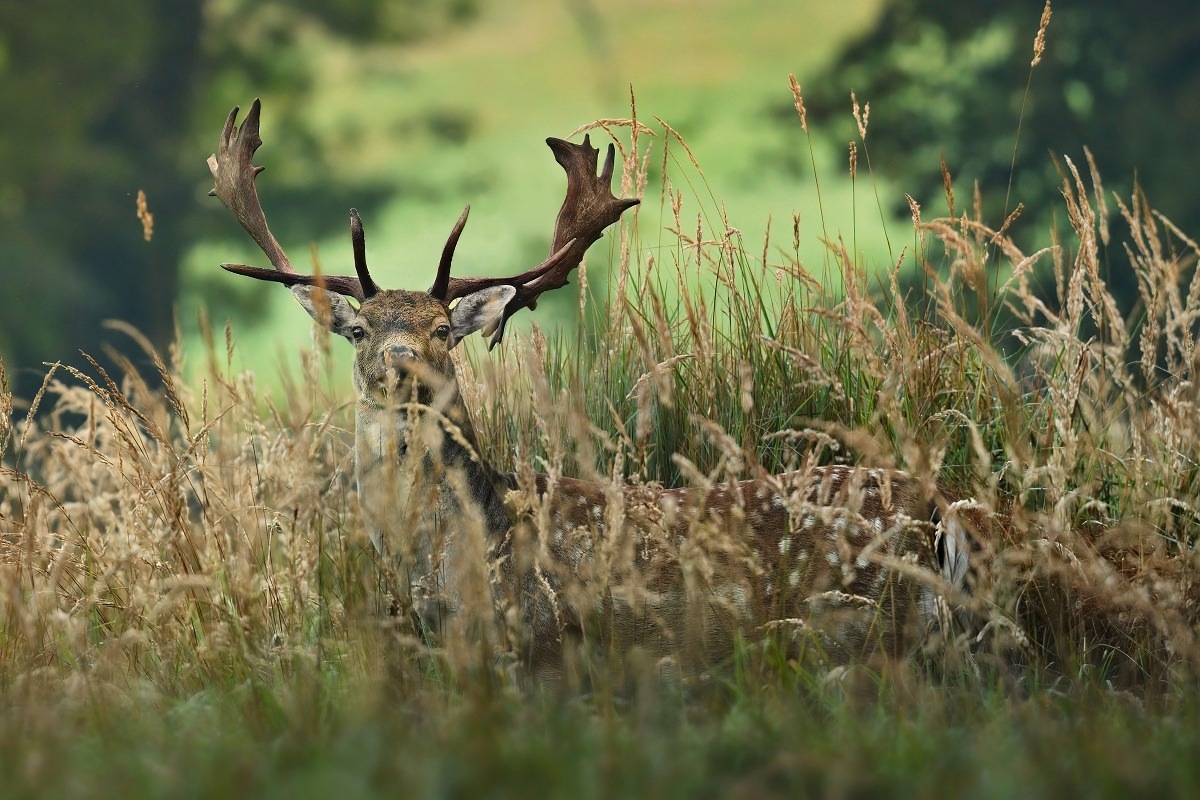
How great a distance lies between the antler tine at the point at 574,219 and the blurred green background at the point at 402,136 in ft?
40.6

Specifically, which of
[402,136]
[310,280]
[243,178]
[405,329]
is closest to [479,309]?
[405,329]

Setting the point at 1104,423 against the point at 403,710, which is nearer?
the point at 403,710

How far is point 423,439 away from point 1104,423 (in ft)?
7.75

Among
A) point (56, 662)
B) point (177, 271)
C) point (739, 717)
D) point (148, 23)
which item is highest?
point (148, 23)

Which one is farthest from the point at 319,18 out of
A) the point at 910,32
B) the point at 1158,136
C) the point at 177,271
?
Answer: the point at 1158,136

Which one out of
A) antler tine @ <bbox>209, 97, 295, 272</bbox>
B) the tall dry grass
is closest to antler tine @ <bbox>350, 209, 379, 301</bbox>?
the tall dry grass

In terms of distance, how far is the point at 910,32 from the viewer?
743 inches

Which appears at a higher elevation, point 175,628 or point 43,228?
point 43,228

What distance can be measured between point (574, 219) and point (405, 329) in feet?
3.07

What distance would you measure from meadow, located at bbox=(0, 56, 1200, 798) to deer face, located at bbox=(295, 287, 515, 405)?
0.23 metres

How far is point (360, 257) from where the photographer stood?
4.46 meters

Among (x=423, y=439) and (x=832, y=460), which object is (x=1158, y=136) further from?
(x=423, y=439)

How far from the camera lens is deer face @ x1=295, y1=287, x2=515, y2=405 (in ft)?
13.9

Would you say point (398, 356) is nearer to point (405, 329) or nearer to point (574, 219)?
point (405, 329)
